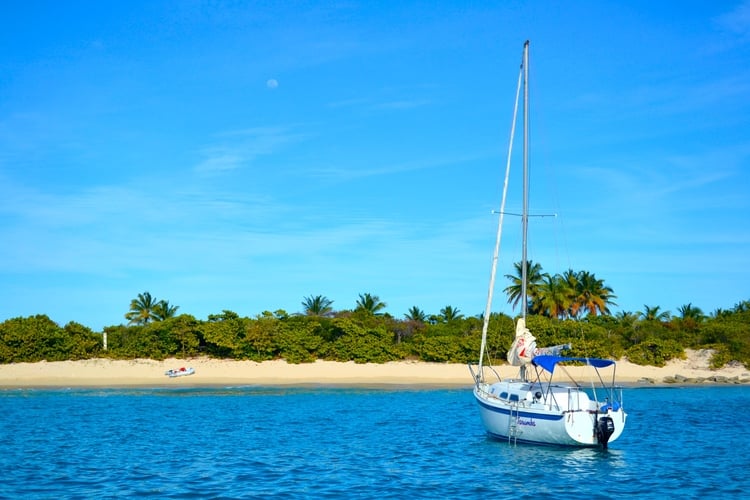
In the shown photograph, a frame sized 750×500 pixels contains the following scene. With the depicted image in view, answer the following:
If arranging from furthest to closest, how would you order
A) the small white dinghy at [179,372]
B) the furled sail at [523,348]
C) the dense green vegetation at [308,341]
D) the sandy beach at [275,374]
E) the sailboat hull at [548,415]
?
the dense green vegetation at [308,341], the small white dinghy at [179,372], the sandy beach at [275,374], the furled sail at [523,348], the sailboat hull at [548,415]

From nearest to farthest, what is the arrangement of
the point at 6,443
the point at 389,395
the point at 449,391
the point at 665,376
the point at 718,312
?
the point at 6,443 < the point at 389,395 < the point at 449,391 < the point at 665,376 < the point at 718,312

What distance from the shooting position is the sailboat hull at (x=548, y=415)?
29812 millimetres

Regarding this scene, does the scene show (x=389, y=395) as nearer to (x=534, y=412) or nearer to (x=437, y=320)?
(x=534, y=412)

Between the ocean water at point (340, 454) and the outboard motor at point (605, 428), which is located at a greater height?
the outboard motor at point (605, 428)

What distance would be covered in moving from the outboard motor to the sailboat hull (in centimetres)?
4

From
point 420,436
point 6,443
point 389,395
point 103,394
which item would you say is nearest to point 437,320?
point 389,395

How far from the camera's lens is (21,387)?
65.1 metres

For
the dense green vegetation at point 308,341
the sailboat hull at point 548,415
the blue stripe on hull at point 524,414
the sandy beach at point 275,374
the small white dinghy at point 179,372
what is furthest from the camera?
the dense green vegetation at point 308,341

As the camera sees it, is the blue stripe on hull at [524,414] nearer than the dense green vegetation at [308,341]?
Yes

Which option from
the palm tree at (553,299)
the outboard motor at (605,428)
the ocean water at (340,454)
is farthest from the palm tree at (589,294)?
the outboard motor at (605,428)

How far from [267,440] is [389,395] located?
24.9 meters

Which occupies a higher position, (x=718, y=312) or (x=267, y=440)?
(x=718, y=312)

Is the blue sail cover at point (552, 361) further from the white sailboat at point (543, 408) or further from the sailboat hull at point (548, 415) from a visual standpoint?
the sailboat hull at point (548, 415)

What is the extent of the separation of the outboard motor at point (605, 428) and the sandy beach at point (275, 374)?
121 ft
